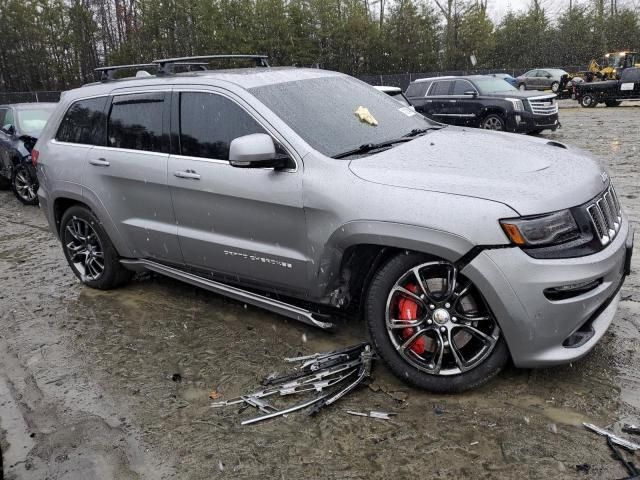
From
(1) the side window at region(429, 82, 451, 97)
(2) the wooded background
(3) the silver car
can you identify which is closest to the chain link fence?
(2) the wooded background

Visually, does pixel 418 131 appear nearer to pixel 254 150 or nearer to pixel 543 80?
pixel 254 150

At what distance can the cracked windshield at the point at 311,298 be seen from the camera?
2889 millimetres

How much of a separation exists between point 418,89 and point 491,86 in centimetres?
197

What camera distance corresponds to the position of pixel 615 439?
277 centimetres

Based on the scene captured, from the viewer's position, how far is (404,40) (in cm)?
3769

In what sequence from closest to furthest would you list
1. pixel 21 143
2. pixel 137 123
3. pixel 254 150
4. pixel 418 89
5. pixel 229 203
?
pixel 254 150 < pixel 229 203 < pixel 137 123 < pixel 21 143 < pixel 418 89

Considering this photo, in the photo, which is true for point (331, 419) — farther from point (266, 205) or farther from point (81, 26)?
point (81, 26)

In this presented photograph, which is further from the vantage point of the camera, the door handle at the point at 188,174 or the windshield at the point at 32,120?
the windshield at the point at 32,120

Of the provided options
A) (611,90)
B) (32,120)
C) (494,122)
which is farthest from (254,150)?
(611,90)

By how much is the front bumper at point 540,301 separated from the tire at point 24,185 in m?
8.96

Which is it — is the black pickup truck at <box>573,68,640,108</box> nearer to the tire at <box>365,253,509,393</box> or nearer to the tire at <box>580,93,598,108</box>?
the tire at <box>580,93,598,108</box>

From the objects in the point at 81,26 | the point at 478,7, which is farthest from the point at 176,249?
the point at 478,7

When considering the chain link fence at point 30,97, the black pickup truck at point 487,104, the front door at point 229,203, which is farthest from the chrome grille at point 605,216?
the chain link fence at point 30,97

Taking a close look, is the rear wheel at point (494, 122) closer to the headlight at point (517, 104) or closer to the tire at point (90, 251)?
the headlight at point (517, 104)
